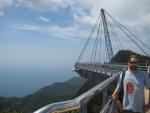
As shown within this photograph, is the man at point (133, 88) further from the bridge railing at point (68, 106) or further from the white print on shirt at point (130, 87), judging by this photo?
the bridge railing at point (68, 106)

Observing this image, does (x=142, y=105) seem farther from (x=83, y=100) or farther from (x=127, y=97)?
(x=83, y=100)

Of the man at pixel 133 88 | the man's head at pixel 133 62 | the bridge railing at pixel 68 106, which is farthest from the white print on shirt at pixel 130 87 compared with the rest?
the bridge railing at pixel 68 106

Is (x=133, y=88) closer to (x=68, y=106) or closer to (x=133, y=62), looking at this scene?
(x=133, y=62)

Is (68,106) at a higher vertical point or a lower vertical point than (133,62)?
lower

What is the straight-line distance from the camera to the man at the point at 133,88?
24.1 ft

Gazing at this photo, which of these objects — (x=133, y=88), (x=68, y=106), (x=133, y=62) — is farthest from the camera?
(x=133, y=88)

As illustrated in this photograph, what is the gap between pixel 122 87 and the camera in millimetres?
7621

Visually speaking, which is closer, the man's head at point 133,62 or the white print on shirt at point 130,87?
the man's head at point 133,62

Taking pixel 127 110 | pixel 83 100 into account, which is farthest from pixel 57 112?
pixel 127 110

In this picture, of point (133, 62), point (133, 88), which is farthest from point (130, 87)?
point (133, 62)

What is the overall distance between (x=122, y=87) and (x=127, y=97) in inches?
9.6

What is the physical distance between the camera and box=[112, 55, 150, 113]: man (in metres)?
7.35

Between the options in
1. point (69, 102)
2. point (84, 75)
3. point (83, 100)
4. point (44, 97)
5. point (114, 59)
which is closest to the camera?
point (69, 102)

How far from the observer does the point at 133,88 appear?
7.45 meters
